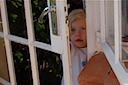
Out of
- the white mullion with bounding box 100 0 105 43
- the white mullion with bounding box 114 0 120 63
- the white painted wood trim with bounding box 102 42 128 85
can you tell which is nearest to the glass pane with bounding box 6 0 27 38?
the white mullion with bounding box 100 0 105 43

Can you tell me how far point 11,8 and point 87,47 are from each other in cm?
62

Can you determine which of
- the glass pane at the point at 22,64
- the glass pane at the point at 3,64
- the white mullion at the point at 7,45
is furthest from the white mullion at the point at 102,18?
Result: the glass pane at the point at 3,64

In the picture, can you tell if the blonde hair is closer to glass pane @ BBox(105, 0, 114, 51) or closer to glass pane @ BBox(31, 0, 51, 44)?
glass pane @ BBox(31, 0, 51, 44)

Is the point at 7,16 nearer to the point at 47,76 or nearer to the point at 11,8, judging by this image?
the point at 11,8

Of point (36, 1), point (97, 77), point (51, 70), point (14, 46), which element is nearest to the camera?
point (97, 77)

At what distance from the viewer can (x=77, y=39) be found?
180 cm

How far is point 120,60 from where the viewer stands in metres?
1.21

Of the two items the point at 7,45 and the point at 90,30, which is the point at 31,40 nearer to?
the point at 7,45

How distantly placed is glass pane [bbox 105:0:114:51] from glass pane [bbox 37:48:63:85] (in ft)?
1.32

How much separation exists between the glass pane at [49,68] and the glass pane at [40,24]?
0.09 metres

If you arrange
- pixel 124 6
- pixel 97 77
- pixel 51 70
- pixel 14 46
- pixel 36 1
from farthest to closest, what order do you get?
pixel 14 46, pixel 51 70, pixel 36 1, pixel 97 77, pixel 124 6

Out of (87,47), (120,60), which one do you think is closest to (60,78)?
(87,47)

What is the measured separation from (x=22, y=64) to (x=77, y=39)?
0.50 metres

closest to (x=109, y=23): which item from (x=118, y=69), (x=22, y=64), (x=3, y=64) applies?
(x=118, y=69)
